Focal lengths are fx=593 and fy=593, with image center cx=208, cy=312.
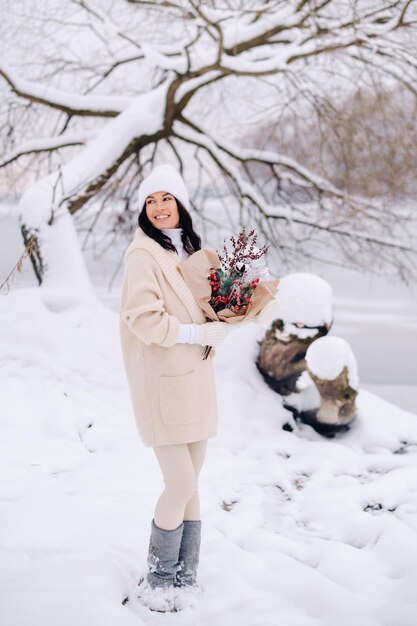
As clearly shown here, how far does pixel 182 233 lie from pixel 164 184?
0.21m

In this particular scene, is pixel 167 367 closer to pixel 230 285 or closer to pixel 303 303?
pixel 230 285

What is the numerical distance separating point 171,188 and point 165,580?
149 cm

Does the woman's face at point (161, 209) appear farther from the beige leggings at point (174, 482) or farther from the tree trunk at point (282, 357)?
the tree trunk at point (282, 357)

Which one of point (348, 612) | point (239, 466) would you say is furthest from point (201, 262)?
point (239, 466)

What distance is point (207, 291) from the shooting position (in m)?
2.23

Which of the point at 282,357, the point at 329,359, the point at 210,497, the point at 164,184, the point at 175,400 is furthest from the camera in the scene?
the point at 282,357

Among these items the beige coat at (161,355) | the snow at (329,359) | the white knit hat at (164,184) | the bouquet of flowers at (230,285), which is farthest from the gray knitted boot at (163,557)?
the snow at (329,359)

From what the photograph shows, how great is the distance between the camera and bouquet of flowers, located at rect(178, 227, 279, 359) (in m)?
2.22

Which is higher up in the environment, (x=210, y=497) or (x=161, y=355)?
(x=161, y=355)

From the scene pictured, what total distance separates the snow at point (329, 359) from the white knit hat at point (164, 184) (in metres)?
3.31

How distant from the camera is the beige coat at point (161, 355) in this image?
2.10 meters

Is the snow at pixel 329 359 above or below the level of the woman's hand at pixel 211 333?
below

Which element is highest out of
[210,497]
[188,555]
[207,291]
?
[207,291]

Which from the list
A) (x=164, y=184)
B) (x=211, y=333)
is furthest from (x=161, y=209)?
(x=211, y=333)
